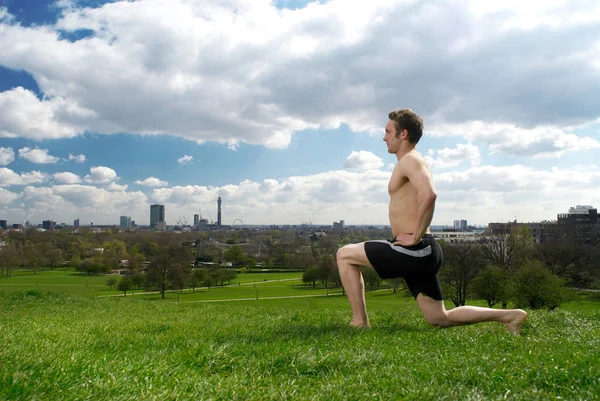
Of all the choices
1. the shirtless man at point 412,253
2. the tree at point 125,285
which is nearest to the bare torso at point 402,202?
the shirtless man at point 412,253

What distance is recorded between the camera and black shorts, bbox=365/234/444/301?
6.03 metres

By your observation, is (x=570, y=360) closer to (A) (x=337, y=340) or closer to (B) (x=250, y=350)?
A: (A) (x=337, y=340)

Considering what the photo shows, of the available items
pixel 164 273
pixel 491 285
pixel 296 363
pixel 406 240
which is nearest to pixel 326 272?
pixel 164 273

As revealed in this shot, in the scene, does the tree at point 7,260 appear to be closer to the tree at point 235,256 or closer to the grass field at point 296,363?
the tree at point 235,256

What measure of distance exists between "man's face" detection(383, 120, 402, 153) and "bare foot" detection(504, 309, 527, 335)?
269 cm

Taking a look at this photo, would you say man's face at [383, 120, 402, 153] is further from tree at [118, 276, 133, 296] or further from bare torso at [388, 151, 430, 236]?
tree at [118, 276, 133, 296]

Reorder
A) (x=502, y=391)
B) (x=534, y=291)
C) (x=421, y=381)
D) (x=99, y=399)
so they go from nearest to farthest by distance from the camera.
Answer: (x=99, y=399) < (x=502, y=391) < (x=421, y=381) < (x=534, y=291)

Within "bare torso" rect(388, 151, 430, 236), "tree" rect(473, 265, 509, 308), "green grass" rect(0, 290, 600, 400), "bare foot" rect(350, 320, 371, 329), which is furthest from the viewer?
"tree" rect(473, 265, 509, 308)

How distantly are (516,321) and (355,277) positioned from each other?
214 cm

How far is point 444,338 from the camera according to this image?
17.8 feet

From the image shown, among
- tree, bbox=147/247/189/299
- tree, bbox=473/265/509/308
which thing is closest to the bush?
tree, bbox=473/265/509/308

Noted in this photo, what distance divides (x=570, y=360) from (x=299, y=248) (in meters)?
124

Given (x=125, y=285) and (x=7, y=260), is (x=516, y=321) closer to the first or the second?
(x=125, y=285)

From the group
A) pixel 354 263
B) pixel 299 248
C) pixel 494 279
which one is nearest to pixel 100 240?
pixel 299 248
